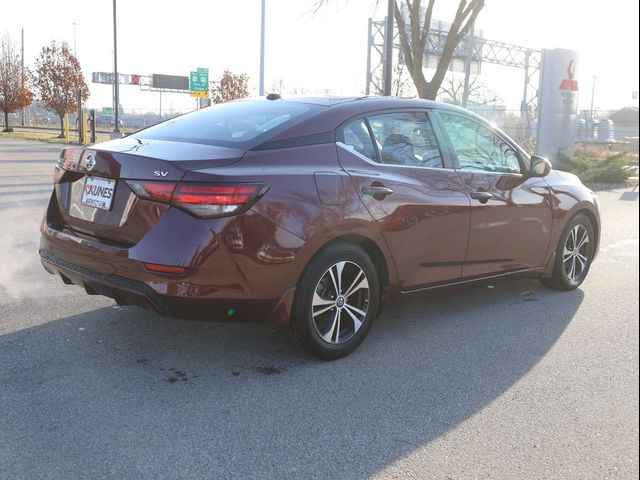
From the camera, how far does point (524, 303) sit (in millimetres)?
5254

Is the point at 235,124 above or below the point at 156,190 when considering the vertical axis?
above

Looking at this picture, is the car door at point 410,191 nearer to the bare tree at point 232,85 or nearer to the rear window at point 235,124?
the rear window at point 235,124

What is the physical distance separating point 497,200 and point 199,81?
40716 mm

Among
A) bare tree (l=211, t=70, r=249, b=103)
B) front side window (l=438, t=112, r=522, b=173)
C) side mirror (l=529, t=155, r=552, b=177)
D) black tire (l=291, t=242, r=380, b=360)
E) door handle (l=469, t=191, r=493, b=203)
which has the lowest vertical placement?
black tire (l=291, t=242, r=380, b=360)

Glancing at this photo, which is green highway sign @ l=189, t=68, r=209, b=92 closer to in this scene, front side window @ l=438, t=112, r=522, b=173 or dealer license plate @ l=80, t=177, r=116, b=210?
front side window @ l=438, t=112, r=522, b=173

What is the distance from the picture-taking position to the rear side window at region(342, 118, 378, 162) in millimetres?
3953

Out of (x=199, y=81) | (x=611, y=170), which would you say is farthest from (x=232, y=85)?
(x=611, y=170)

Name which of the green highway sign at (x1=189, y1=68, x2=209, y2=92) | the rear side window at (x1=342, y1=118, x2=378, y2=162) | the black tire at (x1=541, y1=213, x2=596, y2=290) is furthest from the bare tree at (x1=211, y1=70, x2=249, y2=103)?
the rear side window at (x1=342, y1=118, x2=378, y2=162)

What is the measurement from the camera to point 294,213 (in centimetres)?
345

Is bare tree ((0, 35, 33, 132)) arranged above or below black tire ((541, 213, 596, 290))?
above

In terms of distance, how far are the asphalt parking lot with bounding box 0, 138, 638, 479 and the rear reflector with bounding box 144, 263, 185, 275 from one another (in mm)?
620

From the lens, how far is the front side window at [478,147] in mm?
4625

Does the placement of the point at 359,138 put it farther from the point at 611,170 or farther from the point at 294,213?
the point at 611,170

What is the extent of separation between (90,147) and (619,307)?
13.8 ft
